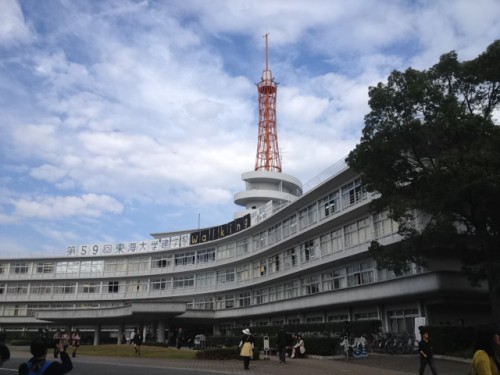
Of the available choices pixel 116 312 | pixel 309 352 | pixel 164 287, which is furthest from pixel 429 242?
pixel 164 287

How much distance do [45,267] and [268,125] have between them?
123ft

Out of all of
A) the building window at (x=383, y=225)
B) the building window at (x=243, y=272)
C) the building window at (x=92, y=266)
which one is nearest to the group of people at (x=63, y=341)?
the building window at (x=383, y=225)

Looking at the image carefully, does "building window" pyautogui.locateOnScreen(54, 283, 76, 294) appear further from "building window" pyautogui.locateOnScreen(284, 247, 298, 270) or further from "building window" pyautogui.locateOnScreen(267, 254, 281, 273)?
"building window" pyautogui.locateOnScreen(284, 247, 298, 270)

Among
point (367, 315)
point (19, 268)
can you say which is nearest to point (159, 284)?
point (19, 268)

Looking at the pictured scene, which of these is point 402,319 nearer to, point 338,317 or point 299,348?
point 338,317

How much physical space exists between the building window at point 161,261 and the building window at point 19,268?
780 inches

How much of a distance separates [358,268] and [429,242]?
13529 mm

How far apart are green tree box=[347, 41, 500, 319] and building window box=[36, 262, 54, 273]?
57.5m

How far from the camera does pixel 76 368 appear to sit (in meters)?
18.8

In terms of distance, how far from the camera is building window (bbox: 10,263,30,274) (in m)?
70.5

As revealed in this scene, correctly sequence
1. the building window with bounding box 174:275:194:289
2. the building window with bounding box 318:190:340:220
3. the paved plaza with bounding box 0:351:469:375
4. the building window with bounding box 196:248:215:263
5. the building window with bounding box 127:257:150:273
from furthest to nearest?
the building window with bounding box 127:257:150:273 → the building window with bounding box 174:275:194:289 → the building window with bounding box 196:248:215:263 → the building window with bounding box 318:190:340:220 → the paved plaza with bounding box 0:351:469:375

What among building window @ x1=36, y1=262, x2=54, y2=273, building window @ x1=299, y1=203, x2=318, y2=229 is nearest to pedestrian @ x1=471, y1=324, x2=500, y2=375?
building window @ x1=299, y1=203, x2=318, y2=229

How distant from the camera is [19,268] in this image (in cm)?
7069

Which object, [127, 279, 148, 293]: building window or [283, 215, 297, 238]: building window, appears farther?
[127, 279, 148, 293]: building window
